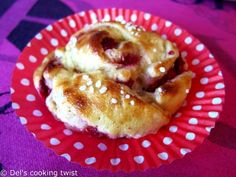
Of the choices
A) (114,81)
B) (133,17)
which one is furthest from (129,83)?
(133,17)

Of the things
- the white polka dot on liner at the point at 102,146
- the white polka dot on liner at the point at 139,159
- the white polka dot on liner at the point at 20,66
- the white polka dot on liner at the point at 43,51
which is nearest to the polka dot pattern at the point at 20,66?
the white polka dot on liner at the point at 20,66

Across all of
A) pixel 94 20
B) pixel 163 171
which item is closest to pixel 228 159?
pixel 163 171

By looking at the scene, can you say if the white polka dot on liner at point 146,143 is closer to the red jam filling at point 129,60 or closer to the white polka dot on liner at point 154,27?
the red jam filling at point 129,60

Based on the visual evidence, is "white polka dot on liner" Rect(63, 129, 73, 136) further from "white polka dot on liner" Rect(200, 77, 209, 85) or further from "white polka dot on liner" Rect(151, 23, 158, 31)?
"white polka dot on liner" Rect(151, 23, 158, 31)

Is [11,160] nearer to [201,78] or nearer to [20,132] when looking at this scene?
[20,132]

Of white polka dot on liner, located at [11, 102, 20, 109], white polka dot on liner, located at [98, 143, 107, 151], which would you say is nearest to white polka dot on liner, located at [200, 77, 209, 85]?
white polka dot on liner, located at [98, 143, 107, 151]

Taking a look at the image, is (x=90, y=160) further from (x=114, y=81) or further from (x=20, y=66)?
(x=20, y=66)
